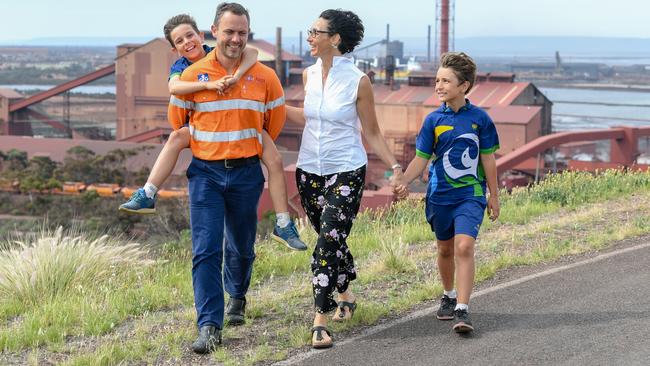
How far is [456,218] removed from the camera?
560cm

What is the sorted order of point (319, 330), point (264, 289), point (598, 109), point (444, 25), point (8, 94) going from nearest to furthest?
1. point (319, 330)
2. point (264, 289)
3. point (8, 94)
4. point (444, 25)
5. point (598, 109)

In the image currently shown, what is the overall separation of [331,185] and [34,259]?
279 centimetres

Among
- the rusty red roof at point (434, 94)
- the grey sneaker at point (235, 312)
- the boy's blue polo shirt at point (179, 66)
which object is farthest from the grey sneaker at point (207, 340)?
the rusty red roof at point (434, 94)

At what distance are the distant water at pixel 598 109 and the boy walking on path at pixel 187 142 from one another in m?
97.7

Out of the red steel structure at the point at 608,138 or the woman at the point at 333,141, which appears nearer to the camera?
the woman at the point at 333,141

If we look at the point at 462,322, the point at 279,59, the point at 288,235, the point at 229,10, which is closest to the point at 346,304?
the point at 288,235

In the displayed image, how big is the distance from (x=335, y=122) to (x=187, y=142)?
84 centimetres

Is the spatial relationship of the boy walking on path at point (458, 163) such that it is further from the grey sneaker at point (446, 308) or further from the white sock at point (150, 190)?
the white sock at point (150, 190)

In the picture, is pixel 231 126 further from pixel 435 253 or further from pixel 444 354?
pixel 435 253

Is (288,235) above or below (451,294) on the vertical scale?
above

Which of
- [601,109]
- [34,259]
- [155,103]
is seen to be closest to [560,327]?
[34,259]

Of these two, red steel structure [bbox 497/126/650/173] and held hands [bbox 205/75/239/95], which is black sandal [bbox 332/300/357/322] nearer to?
held hands [bbox 205/75/239/95]

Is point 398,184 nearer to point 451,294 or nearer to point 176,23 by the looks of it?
point 451,294

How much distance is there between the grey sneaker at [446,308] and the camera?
19.0ft
